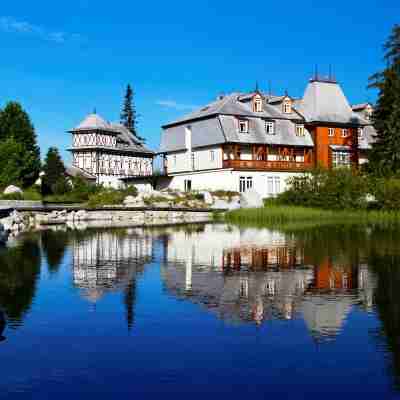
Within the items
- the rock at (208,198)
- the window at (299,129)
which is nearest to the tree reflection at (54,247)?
the rock at (208,198)

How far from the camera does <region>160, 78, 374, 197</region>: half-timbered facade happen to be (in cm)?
5919

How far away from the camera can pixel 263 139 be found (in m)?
60.4

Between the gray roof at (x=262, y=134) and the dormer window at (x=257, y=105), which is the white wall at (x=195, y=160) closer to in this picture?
the gray roof at (x=262, y=134)

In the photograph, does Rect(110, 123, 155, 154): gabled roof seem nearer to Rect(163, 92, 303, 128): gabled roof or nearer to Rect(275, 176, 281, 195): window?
Rect(163, 92, 303, 128): gabled roof

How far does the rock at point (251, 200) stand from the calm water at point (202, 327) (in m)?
31.6

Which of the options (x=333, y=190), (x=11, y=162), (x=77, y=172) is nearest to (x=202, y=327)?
(x=333, y=190)

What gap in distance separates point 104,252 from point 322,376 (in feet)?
53.6

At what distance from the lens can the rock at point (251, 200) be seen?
52.7 m

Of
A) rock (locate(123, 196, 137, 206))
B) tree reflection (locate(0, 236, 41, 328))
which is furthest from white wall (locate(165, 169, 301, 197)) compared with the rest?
tree reflection (locate(0, 236, 41, 328))

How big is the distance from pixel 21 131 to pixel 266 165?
83.8 ft

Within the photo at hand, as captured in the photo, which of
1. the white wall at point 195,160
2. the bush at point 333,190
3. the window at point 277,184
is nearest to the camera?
the bush at point 333,190

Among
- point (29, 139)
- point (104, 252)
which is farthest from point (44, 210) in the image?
point (104, 252)

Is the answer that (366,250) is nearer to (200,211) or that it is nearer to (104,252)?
(104,252)

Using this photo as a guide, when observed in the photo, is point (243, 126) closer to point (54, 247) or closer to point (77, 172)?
point (77, 172)
